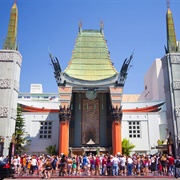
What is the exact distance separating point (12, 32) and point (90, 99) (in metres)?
13.1

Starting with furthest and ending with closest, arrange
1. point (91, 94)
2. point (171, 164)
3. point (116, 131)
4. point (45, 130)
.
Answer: point (45, 130) → point (91, 94) → point (116, 131) → point (171, 164)

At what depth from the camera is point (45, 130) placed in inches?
1266

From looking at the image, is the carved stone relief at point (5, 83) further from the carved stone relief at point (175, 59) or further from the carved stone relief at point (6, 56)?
the carved stone relief at point (175, 59)

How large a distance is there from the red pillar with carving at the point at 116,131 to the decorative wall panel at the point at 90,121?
280cm

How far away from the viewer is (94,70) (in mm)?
31750

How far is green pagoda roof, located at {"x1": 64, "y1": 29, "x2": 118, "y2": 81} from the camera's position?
31.2m

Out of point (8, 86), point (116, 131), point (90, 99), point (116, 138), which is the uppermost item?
point (90, 99)

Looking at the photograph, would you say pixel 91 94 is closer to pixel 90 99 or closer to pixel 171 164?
pixel 90 99

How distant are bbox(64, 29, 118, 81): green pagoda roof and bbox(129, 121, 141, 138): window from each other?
704cm

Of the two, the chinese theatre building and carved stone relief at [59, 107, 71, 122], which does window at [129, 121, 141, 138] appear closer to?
the chinese theatre building

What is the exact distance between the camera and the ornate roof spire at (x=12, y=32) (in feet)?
67.8

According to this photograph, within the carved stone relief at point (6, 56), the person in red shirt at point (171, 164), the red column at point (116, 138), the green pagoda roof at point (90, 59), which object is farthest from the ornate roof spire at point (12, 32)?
the red column at point (116, 138)

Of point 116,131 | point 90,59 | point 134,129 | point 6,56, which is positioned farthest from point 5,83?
point 134,129

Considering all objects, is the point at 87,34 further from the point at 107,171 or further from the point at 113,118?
the point at 107,171
